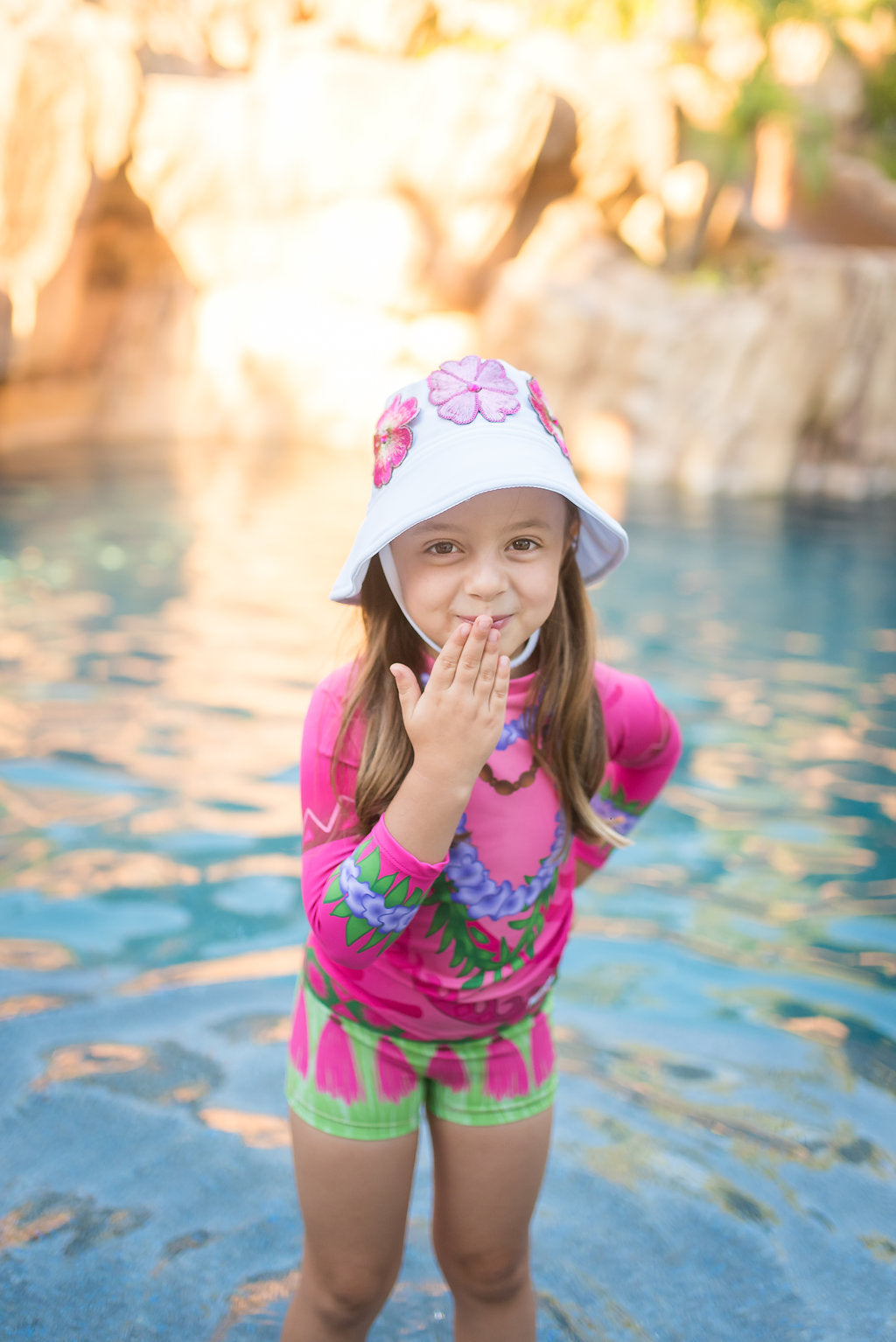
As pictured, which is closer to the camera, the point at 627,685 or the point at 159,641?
the point at 627,685

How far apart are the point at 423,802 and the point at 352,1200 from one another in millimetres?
561

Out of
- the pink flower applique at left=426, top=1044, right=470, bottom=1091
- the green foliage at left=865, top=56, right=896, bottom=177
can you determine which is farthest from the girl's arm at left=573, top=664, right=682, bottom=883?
the green foliage at left=865, top=56, right=896, bottom=177

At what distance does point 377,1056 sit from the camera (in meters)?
1.50

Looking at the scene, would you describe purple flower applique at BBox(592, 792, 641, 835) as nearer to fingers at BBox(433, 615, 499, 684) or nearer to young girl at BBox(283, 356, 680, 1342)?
young girl at BBox(283, 356, 680, 1342)

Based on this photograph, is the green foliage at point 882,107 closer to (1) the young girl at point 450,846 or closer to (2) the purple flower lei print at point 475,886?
(1) the young girl at point 450,846

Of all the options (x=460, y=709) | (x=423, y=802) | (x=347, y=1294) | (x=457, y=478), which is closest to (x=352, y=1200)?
(x=347, y=1294)

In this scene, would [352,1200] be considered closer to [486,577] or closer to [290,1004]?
[486,577]

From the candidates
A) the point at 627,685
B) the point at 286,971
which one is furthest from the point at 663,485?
the point at 627,685

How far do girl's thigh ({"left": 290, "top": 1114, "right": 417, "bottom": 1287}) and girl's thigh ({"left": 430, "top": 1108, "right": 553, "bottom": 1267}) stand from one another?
7cm

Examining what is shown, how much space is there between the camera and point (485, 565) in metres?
1.40

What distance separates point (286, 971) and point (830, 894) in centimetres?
168

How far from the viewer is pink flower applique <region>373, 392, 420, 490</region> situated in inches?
57.6

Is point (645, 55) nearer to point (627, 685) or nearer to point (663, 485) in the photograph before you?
point (663, 485)

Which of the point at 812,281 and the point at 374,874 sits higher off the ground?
the point at 812,281
